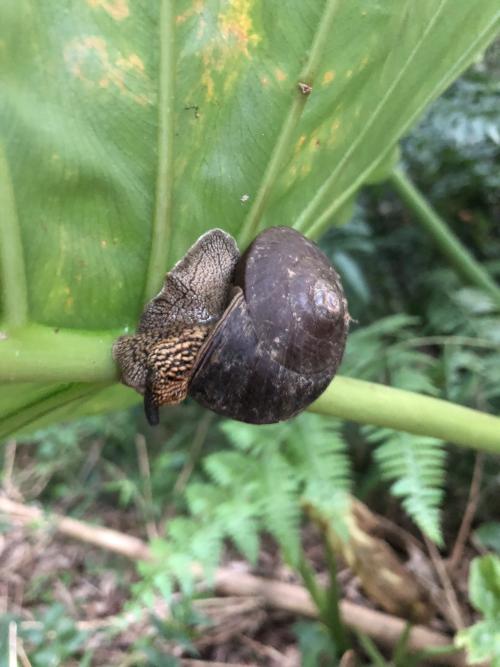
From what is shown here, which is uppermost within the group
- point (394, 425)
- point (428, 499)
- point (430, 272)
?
point (394, 425)

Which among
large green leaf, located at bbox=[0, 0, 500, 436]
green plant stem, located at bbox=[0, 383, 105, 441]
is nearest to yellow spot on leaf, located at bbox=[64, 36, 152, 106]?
large green leaf, located at bbox=[0, 0, 500, 436]

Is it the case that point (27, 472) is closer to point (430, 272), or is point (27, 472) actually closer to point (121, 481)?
point (121, 481)

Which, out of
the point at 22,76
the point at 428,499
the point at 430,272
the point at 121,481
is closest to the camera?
the point at 22,76

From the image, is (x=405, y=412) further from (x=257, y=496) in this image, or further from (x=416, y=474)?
(x=257, y=496)

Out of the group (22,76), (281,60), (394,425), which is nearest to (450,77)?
(281,60)

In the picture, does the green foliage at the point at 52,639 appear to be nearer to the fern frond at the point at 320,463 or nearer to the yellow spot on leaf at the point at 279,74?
the fern frond at the point at 320,463

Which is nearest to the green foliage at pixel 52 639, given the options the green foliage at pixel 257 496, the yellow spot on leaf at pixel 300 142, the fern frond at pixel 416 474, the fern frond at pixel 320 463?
the green foliage at pixel 257 496
